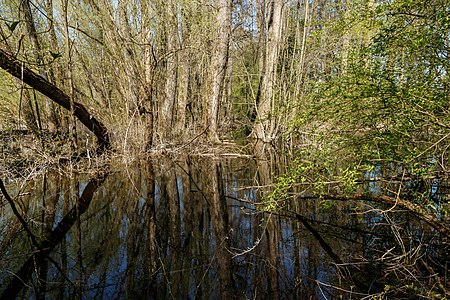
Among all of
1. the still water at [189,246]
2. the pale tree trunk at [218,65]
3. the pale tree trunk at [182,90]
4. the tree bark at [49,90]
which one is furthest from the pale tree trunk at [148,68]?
the still water at [189,246]

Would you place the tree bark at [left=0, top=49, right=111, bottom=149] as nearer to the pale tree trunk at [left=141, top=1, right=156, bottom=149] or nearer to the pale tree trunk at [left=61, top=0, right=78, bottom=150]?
the pale tree trunk at [left=61, top=0, right=78, bottom=150]

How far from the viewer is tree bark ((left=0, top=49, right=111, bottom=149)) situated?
425 centimetres

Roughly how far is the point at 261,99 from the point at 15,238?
7.81m

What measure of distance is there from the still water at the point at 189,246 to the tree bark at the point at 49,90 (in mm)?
1627

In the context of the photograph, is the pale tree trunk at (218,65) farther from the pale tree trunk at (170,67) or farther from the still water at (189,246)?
the still water at (189,246)

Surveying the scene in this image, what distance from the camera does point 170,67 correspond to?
28.3ft

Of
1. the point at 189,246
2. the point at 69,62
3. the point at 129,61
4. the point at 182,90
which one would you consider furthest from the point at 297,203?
the point at 182,90

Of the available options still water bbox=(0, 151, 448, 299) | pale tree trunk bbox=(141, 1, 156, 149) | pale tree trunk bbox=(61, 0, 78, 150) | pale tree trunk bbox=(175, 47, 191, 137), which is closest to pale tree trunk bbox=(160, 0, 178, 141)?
pale tree trunk bbox=(175, 47, 191, 137)

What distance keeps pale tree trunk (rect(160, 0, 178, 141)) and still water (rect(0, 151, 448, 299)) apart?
347cm

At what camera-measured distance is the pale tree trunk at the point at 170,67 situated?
693 centimetres

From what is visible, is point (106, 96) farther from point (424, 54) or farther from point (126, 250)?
point (424, 54)

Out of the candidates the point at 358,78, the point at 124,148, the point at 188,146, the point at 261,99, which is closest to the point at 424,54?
the point at 358,78

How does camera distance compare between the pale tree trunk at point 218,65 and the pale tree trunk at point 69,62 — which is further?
the pale tree trunk at point 218,65

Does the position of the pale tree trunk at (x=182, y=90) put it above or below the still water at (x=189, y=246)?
above
